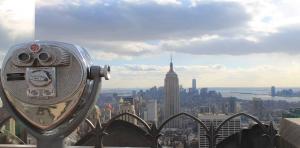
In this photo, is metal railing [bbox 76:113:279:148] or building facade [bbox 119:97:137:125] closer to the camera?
metal railing [bbox 76:113:279:148]

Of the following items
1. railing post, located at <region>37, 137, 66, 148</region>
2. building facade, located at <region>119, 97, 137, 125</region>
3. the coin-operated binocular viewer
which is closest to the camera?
the coin-operated binocular viewer

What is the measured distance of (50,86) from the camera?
9.77 feet

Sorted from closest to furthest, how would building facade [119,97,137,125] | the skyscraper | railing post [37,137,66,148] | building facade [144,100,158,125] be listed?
railing post [37,137,66,148] < building facade [119,97,137,125] < building facade [144,100,158,125] < the skyscraper

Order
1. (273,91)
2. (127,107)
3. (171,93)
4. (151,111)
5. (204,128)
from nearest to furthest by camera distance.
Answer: (204,128)
(127,107)
(151,111)
(273,91)
(171,93)

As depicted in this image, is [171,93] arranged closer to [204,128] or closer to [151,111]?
[151,111]

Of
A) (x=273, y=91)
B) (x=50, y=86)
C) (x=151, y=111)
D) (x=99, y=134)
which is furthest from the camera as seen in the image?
(x=273, y=91)

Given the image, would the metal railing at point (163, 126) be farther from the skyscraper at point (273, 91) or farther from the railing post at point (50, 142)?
the skyscraper at point (273, 91)

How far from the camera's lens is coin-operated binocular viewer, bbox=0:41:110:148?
2.97 m

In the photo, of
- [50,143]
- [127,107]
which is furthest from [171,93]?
[50,143]

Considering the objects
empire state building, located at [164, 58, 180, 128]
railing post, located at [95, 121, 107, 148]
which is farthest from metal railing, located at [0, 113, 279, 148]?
empire state building, located at [164, 58, 180, 128]

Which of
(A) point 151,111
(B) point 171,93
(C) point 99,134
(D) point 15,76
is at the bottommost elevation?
(C) point 99,134

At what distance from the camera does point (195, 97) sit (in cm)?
612

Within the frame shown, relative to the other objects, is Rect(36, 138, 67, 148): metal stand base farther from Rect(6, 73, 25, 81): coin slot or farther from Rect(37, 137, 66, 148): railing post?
Rect(6, 73, 25, 81): coin slot

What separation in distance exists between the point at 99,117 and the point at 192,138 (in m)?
0.80
